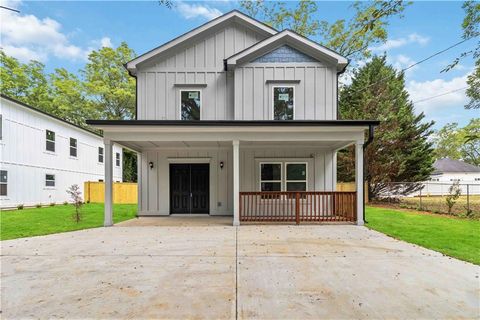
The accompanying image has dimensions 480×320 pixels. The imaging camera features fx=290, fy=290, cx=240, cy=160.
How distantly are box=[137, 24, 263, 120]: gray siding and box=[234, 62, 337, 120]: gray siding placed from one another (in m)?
0.66

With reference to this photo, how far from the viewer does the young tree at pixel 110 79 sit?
2870cm

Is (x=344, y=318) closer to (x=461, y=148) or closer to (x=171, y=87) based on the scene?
(x=171, y=87)

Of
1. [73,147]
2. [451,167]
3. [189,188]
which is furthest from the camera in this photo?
[451,167]

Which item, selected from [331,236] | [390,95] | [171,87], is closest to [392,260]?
[331,236]

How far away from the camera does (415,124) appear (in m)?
20.0

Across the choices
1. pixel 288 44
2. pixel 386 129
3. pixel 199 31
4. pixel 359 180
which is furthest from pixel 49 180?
pixel 386 129

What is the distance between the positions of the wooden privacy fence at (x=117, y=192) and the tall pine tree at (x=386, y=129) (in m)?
14.3

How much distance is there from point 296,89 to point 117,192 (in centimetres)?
1401

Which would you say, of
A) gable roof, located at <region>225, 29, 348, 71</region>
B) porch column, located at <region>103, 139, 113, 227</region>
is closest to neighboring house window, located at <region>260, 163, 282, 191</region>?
gable roof, located at <region>225, 29, 348, 71</region>

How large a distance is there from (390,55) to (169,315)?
2281 cm

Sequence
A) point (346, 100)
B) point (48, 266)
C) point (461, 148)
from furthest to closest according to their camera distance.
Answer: point (461, 148)
point (346, 100)
point (48, 266)

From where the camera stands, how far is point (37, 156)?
15938mm

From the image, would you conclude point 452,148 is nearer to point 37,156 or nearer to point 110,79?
point 110,79

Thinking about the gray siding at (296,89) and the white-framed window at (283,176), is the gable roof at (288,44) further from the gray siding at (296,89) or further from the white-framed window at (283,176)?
the white-framed window at (283,176)
